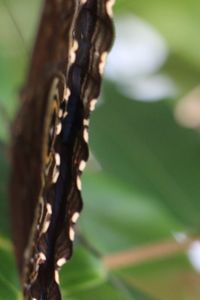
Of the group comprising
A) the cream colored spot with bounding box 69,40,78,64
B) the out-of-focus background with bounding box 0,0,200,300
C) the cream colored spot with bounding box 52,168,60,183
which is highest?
the out-of-focus background with bounding box 0,0,200,300

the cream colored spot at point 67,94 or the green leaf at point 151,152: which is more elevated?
the green leaf at point 151,152

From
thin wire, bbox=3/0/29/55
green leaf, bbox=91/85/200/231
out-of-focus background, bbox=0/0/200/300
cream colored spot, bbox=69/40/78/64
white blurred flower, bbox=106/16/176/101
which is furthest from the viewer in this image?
white blurred flower, bbox=106/16/176/101

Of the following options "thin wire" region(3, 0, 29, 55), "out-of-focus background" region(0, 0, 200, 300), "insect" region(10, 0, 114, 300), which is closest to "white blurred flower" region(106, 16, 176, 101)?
"out-of-focus background" region(0, 0, 200, 300)

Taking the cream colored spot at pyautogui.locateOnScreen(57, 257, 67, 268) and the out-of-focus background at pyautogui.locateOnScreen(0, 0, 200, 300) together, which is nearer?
the cream colored spot at pyautogui.locateOnScreen(57, 257, 67, 268)

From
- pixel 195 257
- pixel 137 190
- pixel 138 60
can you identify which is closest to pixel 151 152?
pixel 137 190

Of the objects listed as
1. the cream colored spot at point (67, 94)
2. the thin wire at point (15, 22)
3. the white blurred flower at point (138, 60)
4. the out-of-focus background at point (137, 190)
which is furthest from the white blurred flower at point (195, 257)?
the cream colored spot at point (67, 94)

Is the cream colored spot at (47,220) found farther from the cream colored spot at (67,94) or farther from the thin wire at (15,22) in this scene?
the thin wire at (15,22)

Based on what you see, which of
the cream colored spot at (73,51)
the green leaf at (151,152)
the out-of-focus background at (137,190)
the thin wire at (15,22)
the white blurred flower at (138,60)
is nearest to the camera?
the cream colored spot at (73,51)

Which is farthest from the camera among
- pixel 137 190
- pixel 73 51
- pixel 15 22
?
pixel 15 22

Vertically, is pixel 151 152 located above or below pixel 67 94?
above

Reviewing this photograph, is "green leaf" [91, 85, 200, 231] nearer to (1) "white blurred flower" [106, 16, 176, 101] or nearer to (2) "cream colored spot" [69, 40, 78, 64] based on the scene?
(1) "white blurred flower" [106, 16, 176, 101]

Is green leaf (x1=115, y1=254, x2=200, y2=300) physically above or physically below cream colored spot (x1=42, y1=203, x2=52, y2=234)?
above

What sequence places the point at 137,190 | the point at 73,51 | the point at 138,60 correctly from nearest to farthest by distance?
the point at 73,51 < the point at 137,190 < the point at 138,60

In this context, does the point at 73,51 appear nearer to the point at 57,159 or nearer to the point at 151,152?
the point at 57,159
